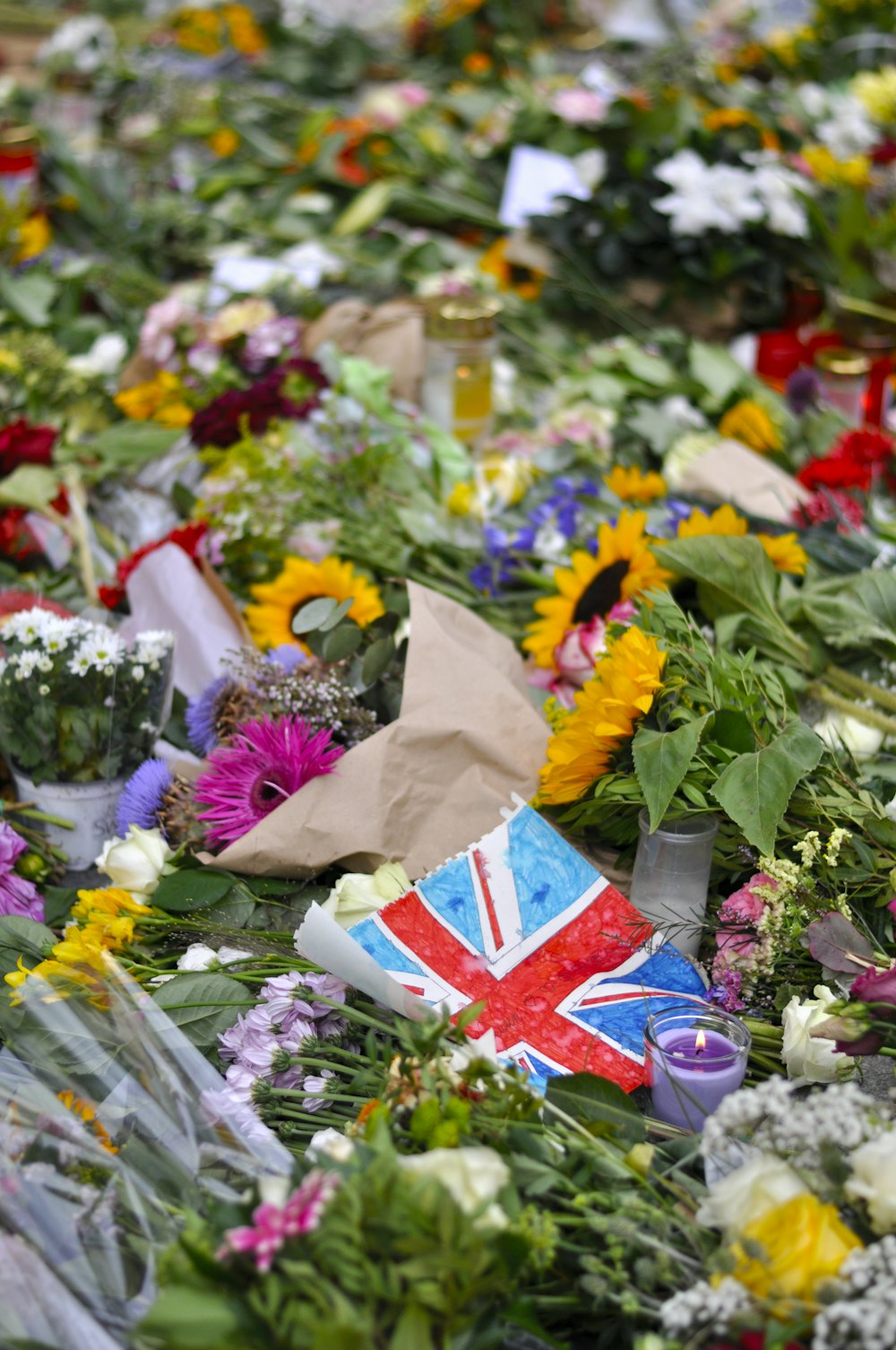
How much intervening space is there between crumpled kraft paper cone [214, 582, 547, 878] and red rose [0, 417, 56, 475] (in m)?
0.79

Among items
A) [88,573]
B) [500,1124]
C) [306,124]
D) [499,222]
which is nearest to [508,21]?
[306,124]

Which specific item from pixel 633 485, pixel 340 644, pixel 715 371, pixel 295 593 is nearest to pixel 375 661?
pixel 340 644

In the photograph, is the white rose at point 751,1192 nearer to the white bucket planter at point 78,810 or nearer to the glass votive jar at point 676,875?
the glass votive jar at point 676,875

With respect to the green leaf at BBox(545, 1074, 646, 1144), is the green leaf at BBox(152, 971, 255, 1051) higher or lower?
lower

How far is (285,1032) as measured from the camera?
3.09 feet

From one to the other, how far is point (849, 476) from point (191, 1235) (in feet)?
4.46

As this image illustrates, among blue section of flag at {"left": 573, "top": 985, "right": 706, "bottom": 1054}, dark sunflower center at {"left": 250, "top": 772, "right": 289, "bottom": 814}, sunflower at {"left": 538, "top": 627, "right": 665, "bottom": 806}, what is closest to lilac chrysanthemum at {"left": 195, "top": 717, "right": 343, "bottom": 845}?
dark sunflower center at {"left": 250, "top": 772, "right": 289, "bottom": 814}

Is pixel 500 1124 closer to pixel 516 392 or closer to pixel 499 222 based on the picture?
pixel 516 392

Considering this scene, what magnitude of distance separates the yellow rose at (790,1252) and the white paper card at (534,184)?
2.11 m

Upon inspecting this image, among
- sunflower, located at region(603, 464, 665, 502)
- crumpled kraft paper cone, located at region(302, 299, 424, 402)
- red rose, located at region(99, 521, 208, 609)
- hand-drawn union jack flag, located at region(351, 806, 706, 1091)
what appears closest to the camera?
hand-drawn union jack flag, located at region(351, 806, 706, 1091)

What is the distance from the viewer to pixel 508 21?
3.65 metres

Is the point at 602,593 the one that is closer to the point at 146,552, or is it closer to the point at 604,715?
the point at 604,715

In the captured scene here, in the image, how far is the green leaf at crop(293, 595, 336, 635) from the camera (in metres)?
1.31

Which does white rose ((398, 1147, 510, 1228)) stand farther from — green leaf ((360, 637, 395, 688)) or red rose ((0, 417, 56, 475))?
red rose ((0, 417, 56, 475))
